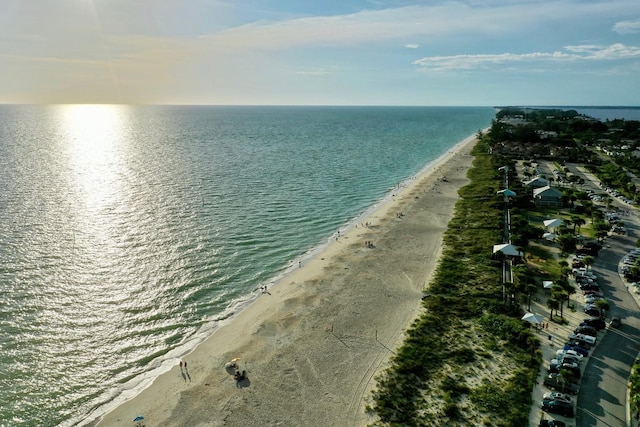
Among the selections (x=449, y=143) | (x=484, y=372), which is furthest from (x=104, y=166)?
(x=449, y=143)

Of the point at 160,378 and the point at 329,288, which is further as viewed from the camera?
the point at 329,288

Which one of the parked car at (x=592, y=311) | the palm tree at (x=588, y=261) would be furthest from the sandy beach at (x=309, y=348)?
the palm tree at (x=588, y=261)

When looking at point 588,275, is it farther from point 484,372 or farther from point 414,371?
point 414,371

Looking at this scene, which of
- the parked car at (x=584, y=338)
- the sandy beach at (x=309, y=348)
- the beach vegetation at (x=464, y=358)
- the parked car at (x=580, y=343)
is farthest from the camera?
the parked car at (x=584, y=338)

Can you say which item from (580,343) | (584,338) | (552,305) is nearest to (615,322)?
(584,338)

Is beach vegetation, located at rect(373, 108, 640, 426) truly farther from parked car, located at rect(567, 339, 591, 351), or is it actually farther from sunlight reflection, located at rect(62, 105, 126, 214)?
sunlight reflection, located at rect(62, 105, 126, 214)

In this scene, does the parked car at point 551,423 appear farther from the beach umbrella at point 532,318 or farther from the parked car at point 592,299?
the parked car at point 592,299

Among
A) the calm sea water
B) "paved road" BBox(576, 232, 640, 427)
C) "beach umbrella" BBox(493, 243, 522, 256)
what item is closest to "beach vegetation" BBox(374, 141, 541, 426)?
"beach umbrella" BBox(493, 243, 522, 256)
